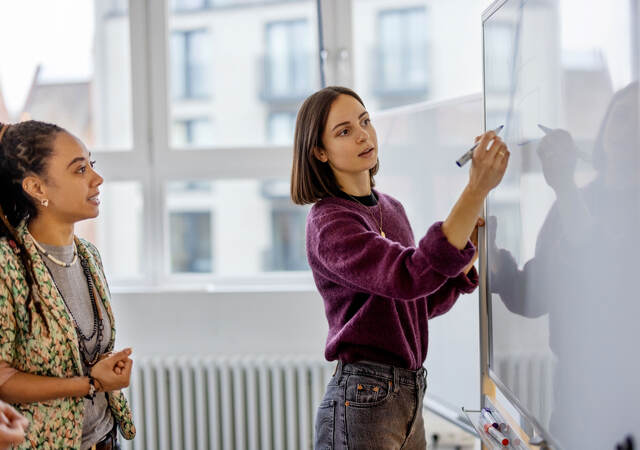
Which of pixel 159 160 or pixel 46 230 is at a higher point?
pixel 159 160

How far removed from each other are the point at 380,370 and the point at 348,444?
6.3 inches

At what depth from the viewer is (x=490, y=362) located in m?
1.35

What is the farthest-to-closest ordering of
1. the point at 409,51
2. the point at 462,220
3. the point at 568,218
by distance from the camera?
the point at 409,51 < the point at 462,220 < the point at 568,218

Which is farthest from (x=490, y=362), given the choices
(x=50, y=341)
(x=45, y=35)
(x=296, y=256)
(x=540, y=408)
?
(x=45, y=35)

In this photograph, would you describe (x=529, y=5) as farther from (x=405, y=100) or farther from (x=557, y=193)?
(x=405, y=100)

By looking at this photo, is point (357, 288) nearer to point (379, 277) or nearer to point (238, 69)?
point (379, 277)

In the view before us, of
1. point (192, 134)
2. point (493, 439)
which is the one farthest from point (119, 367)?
point (192, 134)

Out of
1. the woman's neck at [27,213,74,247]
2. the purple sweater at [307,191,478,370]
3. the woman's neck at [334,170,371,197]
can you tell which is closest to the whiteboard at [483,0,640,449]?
the purple sweater at [307,191,478,370]

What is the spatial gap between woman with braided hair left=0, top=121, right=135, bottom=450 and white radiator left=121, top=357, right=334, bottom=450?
1006 millimetres

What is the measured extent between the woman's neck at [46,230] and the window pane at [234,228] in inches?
53.2

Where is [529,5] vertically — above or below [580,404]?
above

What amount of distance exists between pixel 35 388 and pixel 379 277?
0.70 m

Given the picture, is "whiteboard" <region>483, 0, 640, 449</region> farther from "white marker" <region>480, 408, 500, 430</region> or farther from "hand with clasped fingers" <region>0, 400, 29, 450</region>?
A: "hand with clasped fingers" <region>0, 400, 29, 450</region>

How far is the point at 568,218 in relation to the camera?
0.92 m
